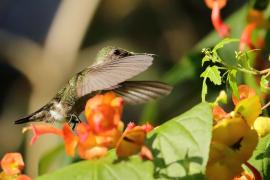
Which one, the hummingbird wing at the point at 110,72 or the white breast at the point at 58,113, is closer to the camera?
the hummingbird wing at the point at 110,72

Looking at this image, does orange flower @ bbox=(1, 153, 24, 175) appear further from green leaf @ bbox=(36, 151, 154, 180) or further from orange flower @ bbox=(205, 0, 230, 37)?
orange flower @ bbox=(205, 0, 230, 37)

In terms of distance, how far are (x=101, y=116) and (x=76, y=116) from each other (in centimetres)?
32

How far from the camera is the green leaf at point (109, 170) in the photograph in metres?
0.96

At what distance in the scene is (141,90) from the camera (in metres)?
1.16

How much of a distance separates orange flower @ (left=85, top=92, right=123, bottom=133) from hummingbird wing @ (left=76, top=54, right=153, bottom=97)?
0.44ft

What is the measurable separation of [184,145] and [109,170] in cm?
11

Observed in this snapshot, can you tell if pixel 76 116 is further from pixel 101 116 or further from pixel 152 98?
pixel 101 116

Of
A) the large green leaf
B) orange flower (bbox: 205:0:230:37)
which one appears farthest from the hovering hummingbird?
the large green leaf

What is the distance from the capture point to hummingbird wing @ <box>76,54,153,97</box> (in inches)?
44.7

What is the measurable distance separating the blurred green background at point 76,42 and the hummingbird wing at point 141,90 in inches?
52.5

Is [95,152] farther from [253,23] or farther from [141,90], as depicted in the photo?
[253,23]

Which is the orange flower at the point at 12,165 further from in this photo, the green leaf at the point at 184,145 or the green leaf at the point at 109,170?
the green leaf at the point at 184,145

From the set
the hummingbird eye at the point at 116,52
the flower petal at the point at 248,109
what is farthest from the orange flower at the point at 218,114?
the hummingbird eye at the point at 116,52

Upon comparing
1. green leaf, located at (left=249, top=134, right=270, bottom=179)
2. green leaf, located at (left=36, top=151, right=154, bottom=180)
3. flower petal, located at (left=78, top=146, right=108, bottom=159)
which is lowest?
green leaf, located at (left=249, top=134, right=270, bottom=179)
